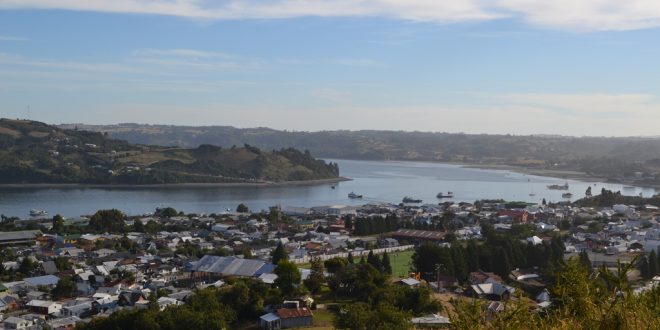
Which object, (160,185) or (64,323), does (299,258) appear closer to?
(64,323)

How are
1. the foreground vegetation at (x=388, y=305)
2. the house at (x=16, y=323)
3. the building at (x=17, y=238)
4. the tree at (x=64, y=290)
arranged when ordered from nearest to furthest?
1. the foreground vegetation at (x=388, y=305)
2. the house at (x=16, y=323)
3. the tree at (x=64, y=290)
4. the building at (x=17, y=238)

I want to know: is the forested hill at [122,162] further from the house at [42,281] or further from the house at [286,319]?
the house at [286,319]

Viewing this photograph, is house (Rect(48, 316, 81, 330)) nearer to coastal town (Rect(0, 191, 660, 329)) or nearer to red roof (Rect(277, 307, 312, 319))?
coastal town (Rect(0, 191, 660, 329))

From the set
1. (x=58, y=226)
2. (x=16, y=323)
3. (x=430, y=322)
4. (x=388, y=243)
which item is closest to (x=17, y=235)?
(x=58, y=226)

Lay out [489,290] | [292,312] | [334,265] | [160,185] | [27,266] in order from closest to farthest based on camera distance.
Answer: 1. [292,312]
2. [489,290]
3. [334,265]
4. [27,266]
5. [160,185]

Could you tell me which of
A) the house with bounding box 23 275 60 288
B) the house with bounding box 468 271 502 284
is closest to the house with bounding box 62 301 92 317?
the house with bounding box 23 275 60 288

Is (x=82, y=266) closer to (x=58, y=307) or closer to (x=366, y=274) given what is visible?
(x=58, y=307)

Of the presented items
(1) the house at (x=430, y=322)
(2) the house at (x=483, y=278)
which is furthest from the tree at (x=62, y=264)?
(1) the house at (x=430, y=322)

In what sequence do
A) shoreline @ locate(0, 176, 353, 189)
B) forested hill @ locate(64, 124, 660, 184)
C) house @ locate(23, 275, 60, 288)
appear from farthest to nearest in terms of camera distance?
forested hill @ locate(64, 124, 660, 184), shoreline @ locate(0, 176, 353, 189), house @ locate(23, 275, 60, 288)
